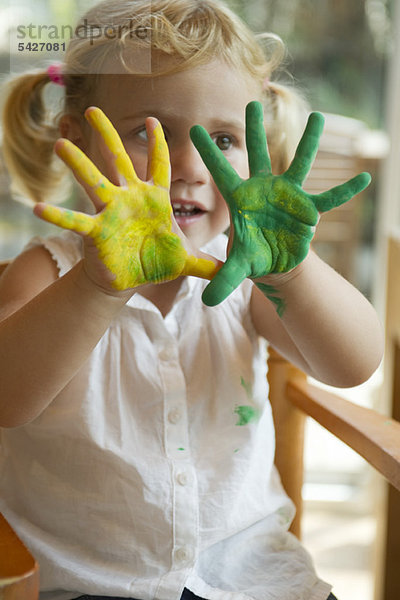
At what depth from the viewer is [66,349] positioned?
534mm

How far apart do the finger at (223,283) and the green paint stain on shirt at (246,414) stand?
0.25 m

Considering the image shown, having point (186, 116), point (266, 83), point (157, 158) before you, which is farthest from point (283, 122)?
point (157, 158)

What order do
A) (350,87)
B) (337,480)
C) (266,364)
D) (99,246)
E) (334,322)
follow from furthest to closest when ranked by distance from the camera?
(337,480) → (350,87) → (266,364) → (334,322) → (99,246)

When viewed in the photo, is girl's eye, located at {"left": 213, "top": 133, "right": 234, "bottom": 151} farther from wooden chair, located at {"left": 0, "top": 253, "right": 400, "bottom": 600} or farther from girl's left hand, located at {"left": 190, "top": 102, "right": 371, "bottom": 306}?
wooden chair, located at {"left": 0, "top": 253, "right": 400, "bottom": 600}

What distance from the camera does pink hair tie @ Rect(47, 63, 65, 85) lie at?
65 cm

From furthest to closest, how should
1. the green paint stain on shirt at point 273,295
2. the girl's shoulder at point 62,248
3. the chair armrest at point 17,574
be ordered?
the girl's shoulder at point 62,248, the green paint stain on shirt at point 273,295, the chair armrest at point 17,574

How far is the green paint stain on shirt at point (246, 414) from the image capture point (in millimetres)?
713

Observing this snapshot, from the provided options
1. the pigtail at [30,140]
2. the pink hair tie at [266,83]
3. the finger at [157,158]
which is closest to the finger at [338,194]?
the finger at [157,158]

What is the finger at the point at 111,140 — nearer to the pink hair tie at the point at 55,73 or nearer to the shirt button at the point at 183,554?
the pink hair tie at the point at 55,73

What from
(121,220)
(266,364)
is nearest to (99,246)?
(121,220)

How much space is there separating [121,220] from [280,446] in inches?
17.3

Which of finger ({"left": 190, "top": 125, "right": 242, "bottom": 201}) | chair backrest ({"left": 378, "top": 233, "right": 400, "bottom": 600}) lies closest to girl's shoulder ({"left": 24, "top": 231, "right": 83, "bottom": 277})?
finger ({"left": 190, "top": 125, "right": 242, "bottom": 201})

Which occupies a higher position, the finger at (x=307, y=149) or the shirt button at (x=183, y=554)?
the finger at (x=307, y=149)

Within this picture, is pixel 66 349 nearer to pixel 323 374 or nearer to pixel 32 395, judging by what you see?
pixel 32 395
